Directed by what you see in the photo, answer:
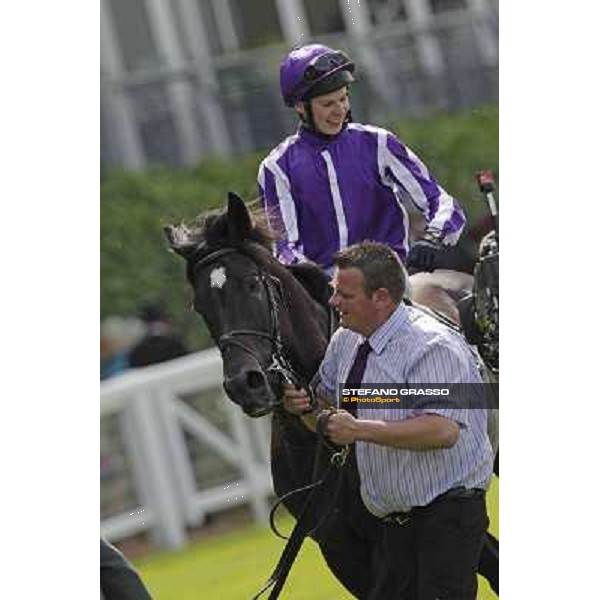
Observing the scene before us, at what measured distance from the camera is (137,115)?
19.7 ft

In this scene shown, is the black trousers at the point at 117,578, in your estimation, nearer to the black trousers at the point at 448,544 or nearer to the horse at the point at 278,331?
the horse at the point at 278,331

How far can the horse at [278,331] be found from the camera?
16.9ft

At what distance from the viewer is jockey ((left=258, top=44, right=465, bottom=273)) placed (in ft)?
18.2

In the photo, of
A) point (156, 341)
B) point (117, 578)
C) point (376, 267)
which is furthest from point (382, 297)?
point (117, 578)

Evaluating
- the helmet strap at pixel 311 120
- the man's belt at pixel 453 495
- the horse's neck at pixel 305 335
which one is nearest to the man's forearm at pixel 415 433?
the man's belt at pixel 453 495

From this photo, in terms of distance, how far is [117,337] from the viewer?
602 cm

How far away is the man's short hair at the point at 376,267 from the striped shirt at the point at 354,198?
40cm

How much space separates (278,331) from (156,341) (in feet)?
3.07

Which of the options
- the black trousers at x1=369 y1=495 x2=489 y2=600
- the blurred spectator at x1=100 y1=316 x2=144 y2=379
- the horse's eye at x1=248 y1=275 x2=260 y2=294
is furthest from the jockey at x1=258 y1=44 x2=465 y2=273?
the black trousers at x1=369 y1=495 x2=489 y2=600

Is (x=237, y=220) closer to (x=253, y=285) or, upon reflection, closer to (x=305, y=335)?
(x=253, y=285)

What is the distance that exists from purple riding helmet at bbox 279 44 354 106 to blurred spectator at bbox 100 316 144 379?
0.88m
